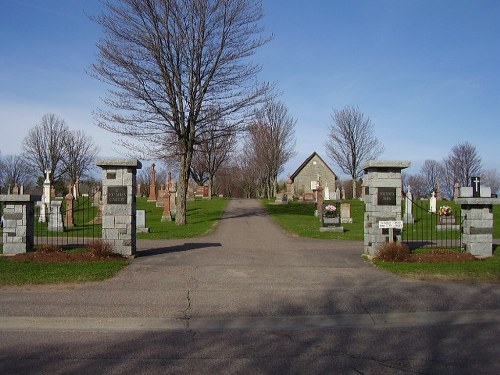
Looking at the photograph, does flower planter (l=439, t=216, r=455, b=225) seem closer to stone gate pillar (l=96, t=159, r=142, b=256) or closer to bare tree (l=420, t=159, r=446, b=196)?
stone gate pillar (l=96, t=159, r=142, b=256)

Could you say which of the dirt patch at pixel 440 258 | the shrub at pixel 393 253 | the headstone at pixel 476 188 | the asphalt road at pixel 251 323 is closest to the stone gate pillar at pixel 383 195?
the shrub at pixel 393 253

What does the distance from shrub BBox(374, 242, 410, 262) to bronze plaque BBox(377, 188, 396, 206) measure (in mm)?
1005

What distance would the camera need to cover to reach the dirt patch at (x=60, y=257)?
1116 cm

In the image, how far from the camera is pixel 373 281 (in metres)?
9.50

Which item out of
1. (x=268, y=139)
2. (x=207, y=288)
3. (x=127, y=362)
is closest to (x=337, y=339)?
(x=127, y=362)

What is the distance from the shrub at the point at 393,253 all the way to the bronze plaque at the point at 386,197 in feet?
3.30

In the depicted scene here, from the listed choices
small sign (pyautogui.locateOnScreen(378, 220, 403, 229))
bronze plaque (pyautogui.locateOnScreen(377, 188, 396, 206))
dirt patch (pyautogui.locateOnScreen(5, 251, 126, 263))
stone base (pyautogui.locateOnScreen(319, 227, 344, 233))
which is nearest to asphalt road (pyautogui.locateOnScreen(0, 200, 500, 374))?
dirt patch (pyautogui.locateOnScreen(5, 251, 126, 263))

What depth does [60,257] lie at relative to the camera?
11.4 m

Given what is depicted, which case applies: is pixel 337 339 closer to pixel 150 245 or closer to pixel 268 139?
pixel 150 245

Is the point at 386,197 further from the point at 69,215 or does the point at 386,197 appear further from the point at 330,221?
the point at 69,215

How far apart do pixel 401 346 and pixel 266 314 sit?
208cm

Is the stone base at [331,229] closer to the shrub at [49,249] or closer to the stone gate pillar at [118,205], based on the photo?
the stone gate pillar at [118,205]

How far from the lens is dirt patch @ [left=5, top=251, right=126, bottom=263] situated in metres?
11.2

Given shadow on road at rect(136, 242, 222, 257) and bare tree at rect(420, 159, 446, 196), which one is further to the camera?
bare tree at rect(420, 159, 446, 196)
